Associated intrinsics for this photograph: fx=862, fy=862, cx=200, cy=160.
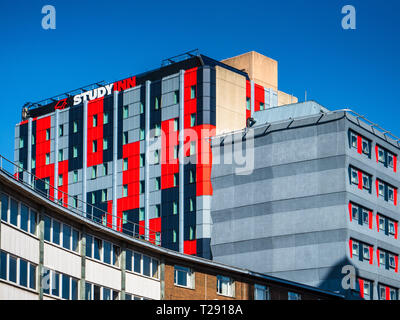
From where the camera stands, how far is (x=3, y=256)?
167 ft

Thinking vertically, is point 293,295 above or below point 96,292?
above

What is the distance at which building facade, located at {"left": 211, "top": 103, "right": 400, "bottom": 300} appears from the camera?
91.6m

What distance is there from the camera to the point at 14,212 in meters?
52.6

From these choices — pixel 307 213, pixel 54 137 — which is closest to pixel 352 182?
pixel 307 213

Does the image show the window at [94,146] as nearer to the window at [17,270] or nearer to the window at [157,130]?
the window at [157,130]

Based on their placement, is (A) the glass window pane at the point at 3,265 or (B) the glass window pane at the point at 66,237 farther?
(B) the glass window pane at the point at 66,237

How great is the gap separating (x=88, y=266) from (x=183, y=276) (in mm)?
12012

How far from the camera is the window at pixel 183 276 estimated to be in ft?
236

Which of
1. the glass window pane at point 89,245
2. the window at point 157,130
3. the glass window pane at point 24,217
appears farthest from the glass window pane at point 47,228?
the window at point 157,130

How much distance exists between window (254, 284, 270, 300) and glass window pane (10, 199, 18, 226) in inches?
1162

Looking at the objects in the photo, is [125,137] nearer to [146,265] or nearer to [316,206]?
[316,206]

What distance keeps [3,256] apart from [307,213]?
48.5m

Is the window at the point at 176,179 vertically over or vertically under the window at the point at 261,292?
over

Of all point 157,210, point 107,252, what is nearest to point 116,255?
point 107,252
